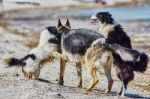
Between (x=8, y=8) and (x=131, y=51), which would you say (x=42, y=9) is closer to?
(x=8, y=8)

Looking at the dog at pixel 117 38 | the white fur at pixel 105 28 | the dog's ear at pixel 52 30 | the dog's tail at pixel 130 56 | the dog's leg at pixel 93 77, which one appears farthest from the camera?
the dog's ear at pixel 52 30

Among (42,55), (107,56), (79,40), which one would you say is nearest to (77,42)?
(79,40)

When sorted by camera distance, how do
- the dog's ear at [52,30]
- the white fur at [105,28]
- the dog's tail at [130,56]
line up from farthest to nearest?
the dog's ear at [52,30], the white fur at [105,28], the dog's tail at [130,56]

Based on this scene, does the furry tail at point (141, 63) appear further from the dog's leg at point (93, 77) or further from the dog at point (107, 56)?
the dog's leg at point (93, 77)

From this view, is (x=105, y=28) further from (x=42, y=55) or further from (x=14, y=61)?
(x=14, y=61)

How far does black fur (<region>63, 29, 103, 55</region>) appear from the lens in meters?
12.0

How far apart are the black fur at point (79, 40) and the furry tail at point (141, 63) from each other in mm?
886

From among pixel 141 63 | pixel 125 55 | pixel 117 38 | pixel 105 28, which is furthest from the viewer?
pixel 105 28

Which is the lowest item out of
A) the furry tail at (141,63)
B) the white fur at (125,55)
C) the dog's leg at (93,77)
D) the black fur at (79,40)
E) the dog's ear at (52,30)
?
the dog's leg at (93,77)

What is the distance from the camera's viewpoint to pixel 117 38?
1237 centimetres

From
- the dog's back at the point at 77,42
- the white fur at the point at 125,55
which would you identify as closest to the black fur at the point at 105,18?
the dog's back at the point at 77,42

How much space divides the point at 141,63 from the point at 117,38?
2.70 feet

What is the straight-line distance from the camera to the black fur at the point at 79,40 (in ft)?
39.3

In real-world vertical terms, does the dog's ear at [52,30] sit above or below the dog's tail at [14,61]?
above
